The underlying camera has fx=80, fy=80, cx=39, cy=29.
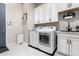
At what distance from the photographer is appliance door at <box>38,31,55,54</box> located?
224 cm

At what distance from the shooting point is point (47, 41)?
94.2 inches

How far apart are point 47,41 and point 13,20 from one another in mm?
2034

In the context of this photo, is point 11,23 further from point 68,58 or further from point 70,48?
point 68,58

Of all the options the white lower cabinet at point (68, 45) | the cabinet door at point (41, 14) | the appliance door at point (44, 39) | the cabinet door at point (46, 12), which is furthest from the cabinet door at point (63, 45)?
the cabinet door at point (41, 14)

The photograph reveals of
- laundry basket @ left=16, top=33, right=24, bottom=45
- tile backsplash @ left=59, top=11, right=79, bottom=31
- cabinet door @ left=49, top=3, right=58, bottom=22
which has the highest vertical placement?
cabinet door @ left=49, top=3, right=58, bottom=22

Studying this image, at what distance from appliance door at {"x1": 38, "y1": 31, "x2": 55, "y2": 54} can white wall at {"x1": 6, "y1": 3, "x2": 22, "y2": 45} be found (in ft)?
5.02

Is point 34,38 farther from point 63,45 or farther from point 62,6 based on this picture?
point 62,6

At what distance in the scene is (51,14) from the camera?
2.84 m

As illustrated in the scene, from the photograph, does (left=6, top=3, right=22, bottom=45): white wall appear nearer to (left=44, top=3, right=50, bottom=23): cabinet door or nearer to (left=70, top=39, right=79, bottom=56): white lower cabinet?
(left=44, top=3, right=50, bottom=23): cabinet door

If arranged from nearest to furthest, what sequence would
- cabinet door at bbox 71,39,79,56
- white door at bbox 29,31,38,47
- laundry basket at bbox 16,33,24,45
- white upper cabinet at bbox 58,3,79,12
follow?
cabinet door at bbox 71,39,79,56 → white upper cabinet at bbox 58,3,79,12 → white door at bbox 29,31,38,47 → laundry basket at bbox 16,33,24,45

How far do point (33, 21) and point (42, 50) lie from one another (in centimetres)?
173

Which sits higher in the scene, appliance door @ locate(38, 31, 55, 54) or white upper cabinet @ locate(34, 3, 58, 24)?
white upper cabinet @ locate(34, 3, 58, 24)

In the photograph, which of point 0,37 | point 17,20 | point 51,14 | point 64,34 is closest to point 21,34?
point 17,20

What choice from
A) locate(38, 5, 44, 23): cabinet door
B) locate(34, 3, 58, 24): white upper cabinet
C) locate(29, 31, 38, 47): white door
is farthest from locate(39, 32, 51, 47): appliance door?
locate(38, 5, 44, 23): cabinet door
